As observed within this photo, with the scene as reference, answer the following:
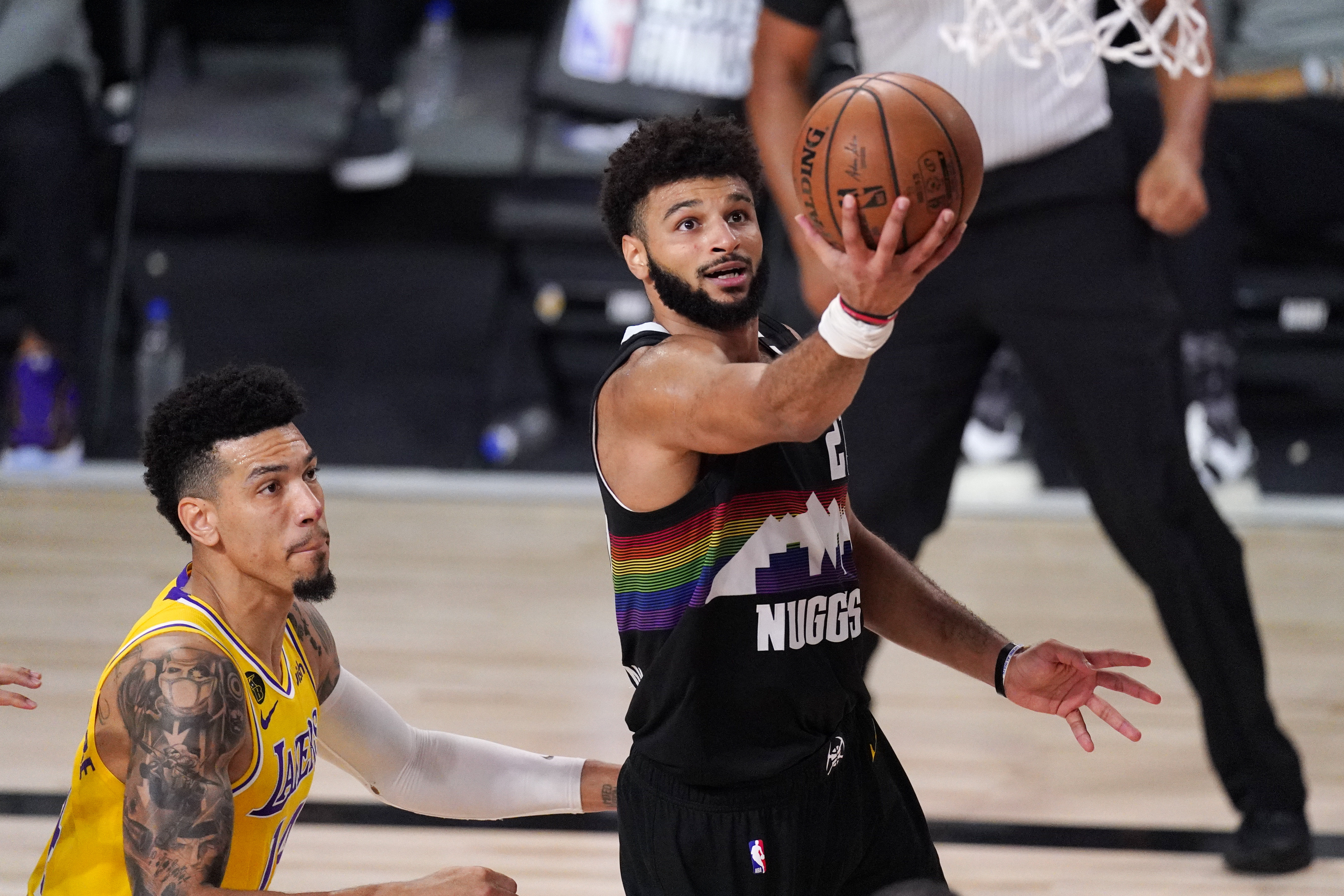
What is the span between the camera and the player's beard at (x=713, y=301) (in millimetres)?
2129

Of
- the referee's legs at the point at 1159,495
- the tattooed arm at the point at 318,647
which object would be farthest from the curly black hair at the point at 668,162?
the referee's legs at the point at 1159,495

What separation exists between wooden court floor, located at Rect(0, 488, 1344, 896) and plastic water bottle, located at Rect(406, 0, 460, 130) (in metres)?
2.70

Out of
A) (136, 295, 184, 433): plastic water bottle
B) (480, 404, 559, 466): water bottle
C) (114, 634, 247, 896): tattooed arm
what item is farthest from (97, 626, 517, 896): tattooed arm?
(136, 295, 184, 433): plastic water bottle

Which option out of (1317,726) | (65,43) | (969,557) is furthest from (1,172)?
(1317,726)

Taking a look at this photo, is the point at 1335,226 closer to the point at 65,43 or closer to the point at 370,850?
→ the point at 370,850

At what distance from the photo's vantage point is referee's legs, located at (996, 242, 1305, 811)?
3.16 metres

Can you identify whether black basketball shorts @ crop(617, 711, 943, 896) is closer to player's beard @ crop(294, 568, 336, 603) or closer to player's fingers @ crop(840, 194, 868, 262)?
player's beard @ crop(294, 568, 336, 603)

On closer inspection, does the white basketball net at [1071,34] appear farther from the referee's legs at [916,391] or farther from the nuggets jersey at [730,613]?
the nuggets jersey at [730,613]

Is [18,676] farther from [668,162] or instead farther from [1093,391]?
[1093,391]

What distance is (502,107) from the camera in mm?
8086

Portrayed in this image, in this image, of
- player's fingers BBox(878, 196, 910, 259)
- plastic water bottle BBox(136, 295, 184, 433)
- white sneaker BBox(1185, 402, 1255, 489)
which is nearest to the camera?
player's fingers BBox(878, 196, 910, 259)

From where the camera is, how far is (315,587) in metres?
2.17

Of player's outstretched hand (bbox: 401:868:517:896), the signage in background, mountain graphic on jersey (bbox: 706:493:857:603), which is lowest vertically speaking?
the signage in background

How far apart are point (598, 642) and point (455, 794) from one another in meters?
2.19
